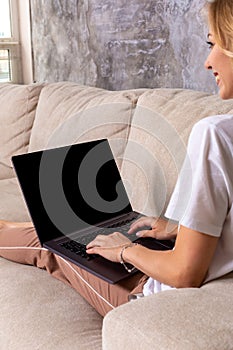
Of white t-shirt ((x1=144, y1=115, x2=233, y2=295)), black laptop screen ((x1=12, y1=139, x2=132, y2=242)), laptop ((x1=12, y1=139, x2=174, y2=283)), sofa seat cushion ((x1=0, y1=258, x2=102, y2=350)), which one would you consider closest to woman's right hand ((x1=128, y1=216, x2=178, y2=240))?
laptop ((x1=12, y1=139, x2=174, y2=283))

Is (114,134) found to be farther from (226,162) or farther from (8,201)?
(226,162)

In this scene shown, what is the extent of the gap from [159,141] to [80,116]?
587 mm

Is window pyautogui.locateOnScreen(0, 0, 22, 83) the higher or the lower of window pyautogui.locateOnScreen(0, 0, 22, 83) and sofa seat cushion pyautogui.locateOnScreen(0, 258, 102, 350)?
the higher

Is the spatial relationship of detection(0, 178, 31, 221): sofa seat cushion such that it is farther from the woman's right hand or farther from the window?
the window

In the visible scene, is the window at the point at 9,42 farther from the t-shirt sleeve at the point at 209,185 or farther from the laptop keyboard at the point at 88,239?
the t-shirt sleeve at the point at 209,185

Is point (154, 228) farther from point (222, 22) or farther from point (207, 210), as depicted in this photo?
point (222, 22)

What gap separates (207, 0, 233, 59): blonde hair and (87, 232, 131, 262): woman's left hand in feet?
1.75

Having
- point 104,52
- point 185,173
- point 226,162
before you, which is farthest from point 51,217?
point 104,52

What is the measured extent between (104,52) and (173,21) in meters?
0.57

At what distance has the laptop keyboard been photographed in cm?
121

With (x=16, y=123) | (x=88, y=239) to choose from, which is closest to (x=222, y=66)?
(x=88, y=239)

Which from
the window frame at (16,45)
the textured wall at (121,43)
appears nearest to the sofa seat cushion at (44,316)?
the textured wall at (121,43)

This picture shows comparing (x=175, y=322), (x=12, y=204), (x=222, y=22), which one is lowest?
(x=12, y=204)

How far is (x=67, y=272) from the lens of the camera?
128 cm
